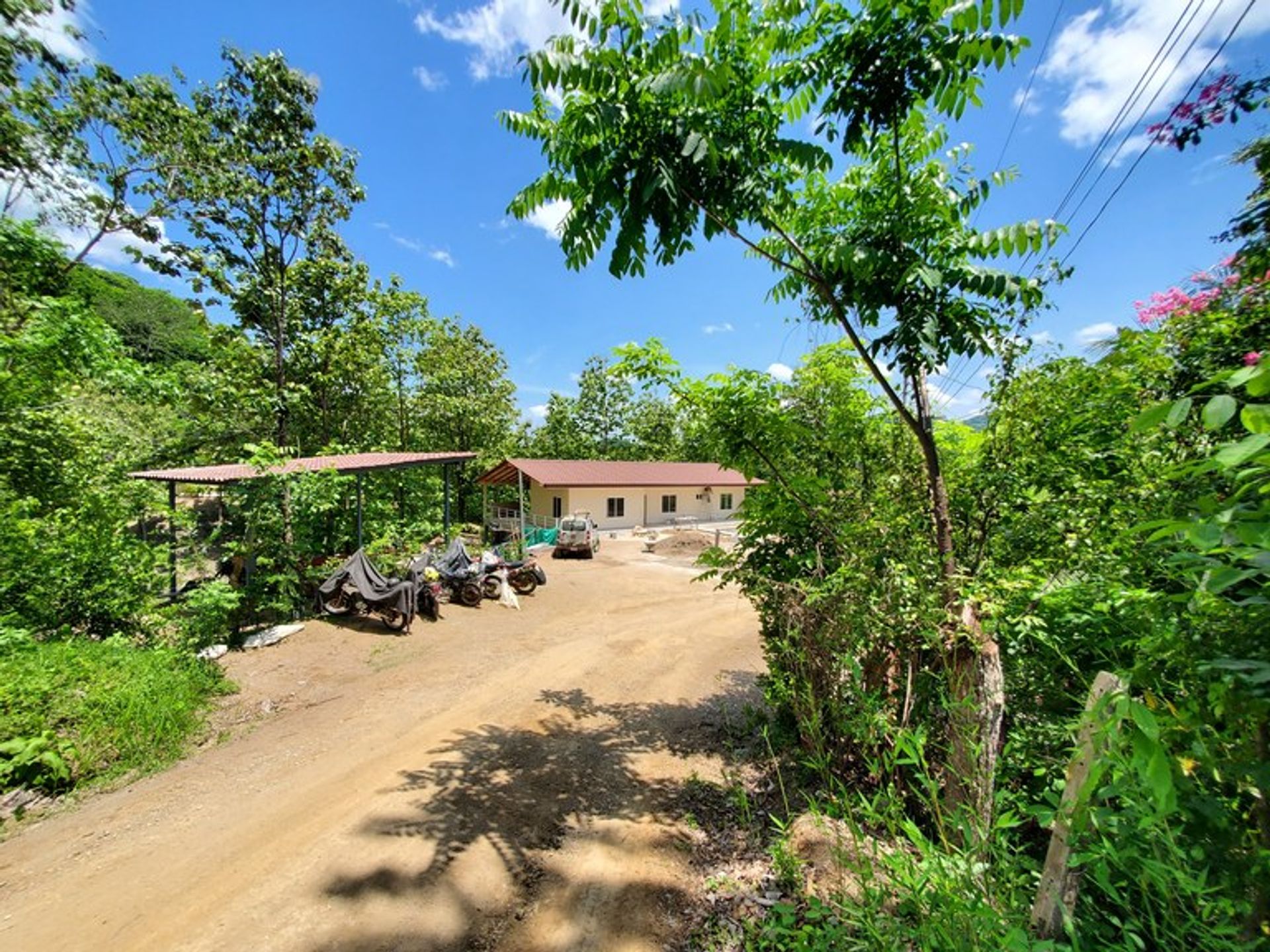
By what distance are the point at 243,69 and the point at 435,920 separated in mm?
17459

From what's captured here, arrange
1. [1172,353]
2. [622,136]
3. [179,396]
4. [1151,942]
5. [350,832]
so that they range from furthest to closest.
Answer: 1. [179,396]
2. [350,832]
3. [1172,353]
4. [622,136]
5. [1151,942]

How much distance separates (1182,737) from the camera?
114 cm

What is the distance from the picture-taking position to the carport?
911 cm

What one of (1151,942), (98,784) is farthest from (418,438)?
(1151,942)

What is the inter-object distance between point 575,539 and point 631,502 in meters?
9.62

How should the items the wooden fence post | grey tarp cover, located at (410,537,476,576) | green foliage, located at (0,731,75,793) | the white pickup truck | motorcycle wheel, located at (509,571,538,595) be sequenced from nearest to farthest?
the wooden fence post → green foliage, located at (0,731,75,793) → grey tarp cover, located at (410,537,476,576) → motorcycle wheel, located at (509,571,538,595) → the white pickup truck

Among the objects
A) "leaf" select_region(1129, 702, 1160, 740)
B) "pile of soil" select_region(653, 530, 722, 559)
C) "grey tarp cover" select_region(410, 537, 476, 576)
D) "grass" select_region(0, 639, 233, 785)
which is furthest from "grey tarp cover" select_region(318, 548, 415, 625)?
"pile of soil" select_region(653, 530, 722, 559)

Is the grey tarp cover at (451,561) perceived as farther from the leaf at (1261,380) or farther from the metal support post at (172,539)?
the leaf at (1261,380)

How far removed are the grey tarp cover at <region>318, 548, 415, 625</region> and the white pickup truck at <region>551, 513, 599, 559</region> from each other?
9588mm

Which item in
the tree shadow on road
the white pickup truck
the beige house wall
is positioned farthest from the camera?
the beige house wall

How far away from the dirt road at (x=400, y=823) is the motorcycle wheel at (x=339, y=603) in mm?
1919

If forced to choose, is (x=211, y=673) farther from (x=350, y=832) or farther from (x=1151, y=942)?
(x=1151, y=942)

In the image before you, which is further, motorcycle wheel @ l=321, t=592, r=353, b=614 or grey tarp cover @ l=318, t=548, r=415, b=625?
motorcycle wheel @ l=321, t=592, r=353, b=614

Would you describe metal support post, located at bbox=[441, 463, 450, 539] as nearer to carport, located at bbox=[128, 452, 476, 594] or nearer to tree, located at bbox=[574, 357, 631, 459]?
carport, located at bbox=[128, 452, 476, 594]
